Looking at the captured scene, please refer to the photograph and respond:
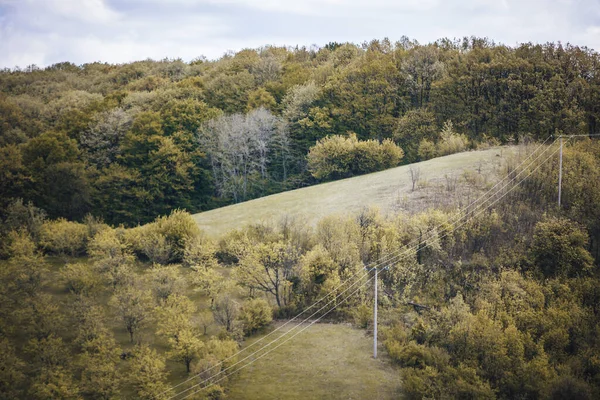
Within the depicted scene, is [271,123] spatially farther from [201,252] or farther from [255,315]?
[255,315]

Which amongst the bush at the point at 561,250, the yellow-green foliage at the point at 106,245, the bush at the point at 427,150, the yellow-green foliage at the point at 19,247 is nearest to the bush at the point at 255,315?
the yellow-green foliage at the point at 106,245

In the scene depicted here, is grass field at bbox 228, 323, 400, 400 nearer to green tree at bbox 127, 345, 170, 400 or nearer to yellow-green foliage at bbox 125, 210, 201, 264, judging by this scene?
green tree at bbox 127, 345, 170, 400

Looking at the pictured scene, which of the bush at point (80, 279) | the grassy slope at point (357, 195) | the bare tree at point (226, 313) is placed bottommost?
the bare tree at point (226, 313)

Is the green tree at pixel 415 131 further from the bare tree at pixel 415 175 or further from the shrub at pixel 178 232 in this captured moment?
the shrub at pixel 178 232

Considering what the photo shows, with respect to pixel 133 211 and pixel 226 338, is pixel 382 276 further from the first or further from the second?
pixel 133 211

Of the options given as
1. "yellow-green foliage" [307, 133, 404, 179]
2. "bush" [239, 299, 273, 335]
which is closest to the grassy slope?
"yellow-green foliage" [307, 133, 404, 179]
